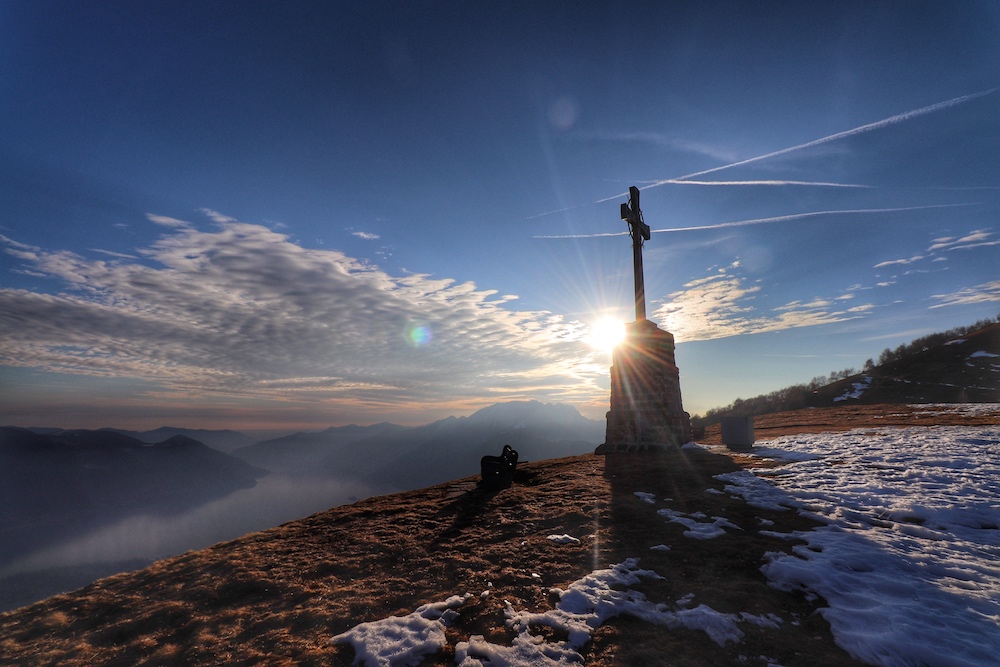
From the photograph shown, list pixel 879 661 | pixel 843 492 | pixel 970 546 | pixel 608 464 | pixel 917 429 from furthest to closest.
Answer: pixel 917 429
pixel 608 464
pixel 843 492
pixel 970 546
pixel 879 661

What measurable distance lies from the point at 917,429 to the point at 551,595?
63.3 feet

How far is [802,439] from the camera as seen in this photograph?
16719mm

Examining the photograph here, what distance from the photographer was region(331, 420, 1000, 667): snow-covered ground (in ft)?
14.4

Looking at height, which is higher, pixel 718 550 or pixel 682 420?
pixel 682 420

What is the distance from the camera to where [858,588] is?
530 cm

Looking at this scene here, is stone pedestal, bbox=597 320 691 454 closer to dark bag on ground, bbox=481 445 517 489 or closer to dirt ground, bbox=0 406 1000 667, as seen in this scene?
dark bag on ground, bbox=481 445 517 489

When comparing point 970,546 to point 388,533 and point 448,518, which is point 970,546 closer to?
point 448,518

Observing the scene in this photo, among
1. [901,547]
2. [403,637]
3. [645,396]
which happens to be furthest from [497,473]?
[901,547]

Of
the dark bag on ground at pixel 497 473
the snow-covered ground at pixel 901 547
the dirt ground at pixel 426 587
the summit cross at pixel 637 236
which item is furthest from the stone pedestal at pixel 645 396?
the dirt ground at pixel 426 587

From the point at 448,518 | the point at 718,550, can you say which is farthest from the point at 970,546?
the point at 448,518

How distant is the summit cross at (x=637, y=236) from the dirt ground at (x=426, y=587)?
9.33m

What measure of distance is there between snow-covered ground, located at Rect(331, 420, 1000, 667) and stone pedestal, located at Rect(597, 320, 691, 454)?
683 centimetres

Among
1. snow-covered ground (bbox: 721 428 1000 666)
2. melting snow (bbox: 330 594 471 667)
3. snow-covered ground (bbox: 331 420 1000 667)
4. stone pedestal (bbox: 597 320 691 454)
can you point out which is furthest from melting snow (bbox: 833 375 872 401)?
melting snow (bbox: 330 594 471 667)

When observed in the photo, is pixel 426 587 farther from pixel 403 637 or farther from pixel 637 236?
pixel 637 236
